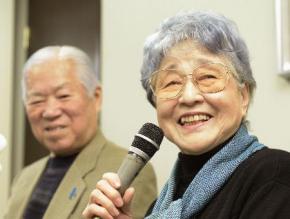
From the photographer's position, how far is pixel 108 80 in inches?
80.7

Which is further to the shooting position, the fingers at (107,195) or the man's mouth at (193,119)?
the man's mouth at (193,119)

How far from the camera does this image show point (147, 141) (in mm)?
1002

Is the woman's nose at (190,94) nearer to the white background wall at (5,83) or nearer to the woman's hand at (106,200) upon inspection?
the woman's hand at (106,200)

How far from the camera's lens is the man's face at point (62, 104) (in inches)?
69.9

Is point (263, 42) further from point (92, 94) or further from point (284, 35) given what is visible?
point (92, 94)

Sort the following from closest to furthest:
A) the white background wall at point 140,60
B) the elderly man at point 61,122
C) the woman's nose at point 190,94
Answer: the woman's nose at point 190,94 → the white background wall at point 140,60 → the elderly man at point 61,122

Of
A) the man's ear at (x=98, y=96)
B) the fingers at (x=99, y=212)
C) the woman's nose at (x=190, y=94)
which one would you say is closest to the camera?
the fingers at (x=99, y=212)

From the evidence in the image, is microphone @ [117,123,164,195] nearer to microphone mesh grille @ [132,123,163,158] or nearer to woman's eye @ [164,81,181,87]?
microphone mesh grille @ [132,123,163,158]

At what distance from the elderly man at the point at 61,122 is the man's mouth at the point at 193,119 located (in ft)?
1.96

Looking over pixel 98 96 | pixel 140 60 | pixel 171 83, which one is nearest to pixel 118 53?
pixel 140 60

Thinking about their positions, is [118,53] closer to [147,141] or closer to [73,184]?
[73,184]

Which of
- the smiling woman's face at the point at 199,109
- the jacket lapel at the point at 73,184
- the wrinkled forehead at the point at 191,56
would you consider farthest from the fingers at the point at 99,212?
the jacket lapel at the point at 73,184

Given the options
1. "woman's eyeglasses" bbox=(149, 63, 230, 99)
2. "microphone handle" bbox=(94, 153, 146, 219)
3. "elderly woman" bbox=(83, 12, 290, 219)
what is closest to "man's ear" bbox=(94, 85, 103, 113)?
"elderly woman" bbox=(83, 12, 290, 219)

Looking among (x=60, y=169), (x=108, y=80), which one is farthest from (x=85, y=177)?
(x=108, y=80)
